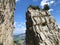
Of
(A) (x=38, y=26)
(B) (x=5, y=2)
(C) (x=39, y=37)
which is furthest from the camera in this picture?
(A) (x=38, y=26)

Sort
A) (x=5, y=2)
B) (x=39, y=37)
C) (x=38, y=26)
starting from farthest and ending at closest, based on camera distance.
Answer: (x=38, y=26) < (x=39, y=37) < (x=5, y=2)

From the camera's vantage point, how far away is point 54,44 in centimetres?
6894

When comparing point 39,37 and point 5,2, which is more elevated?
point 5,2

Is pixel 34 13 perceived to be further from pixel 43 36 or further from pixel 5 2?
pixel 5 2

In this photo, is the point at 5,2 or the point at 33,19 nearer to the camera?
the point at 5,2

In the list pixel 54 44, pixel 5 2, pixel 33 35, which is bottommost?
pixel 54 44

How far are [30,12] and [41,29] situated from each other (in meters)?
10.6

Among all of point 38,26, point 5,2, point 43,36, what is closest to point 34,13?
point 38,26

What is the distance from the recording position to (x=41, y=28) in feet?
229

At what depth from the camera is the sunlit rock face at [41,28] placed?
67312mm

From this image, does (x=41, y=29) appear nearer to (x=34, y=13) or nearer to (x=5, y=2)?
(x=34, y=13)

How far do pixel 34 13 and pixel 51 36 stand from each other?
13.6 metres

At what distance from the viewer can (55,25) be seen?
7506 cm

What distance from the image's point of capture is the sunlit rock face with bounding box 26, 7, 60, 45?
67312 millimetres
